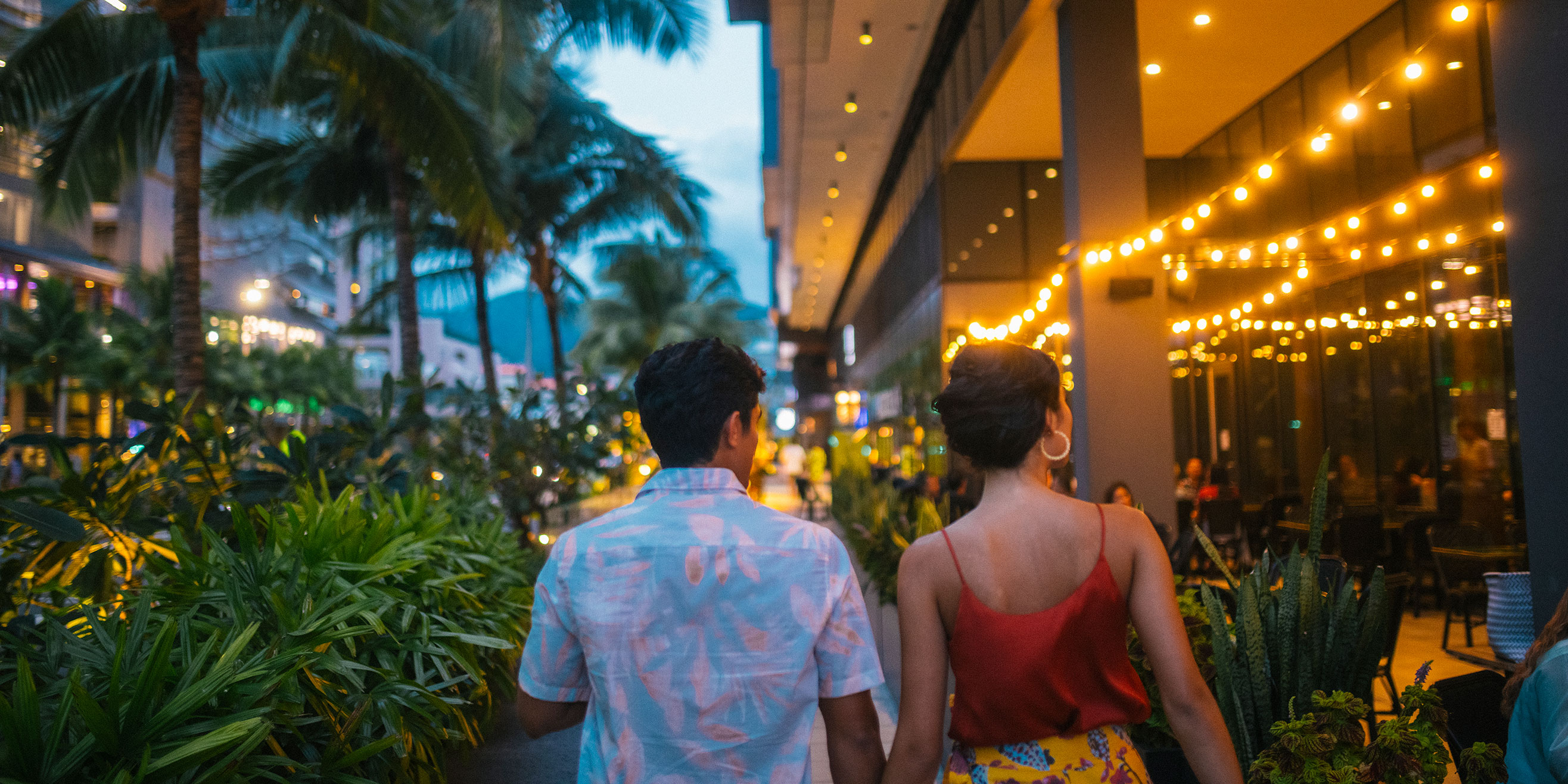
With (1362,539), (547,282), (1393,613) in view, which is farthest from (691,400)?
(547,282)

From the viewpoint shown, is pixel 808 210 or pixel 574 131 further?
pixel 808 210

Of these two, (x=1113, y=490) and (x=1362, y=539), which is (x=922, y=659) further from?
(x=1362, y=539)

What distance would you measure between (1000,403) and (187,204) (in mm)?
7221

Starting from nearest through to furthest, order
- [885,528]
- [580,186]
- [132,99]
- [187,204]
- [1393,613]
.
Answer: [1393,613] → [885,528] → [187,204] → [132,99] → [580,186]

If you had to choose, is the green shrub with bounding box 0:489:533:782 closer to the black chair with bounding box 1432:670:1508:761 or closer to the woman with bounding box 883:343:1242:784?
the woman with bounding box 883:343:1242:784

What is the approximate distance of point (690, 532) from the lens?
161 centimetres

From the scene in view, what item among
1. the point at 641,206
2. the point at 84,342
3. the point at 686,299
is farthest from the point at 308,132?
the point at 686,299

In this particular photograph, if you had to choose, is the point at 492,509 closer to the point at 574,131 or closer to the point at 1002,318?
the point at 1002,318

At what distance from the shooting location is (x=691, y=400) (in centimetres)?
171

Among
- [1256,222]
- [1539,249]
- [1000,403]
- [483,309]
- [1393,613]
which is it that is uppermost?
→ [1256,222]

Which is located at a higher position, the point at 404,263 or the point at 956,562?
the point at 404,263

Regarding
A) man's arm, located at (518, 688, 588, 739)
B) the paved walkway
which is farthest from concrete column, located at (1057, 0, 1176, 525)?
man's arm, located at (518, 688, 588, 739)

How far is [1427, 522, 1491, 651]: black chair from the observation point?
21.4 ft

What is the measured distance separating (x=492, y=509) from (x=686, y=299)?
31913 millimetres
